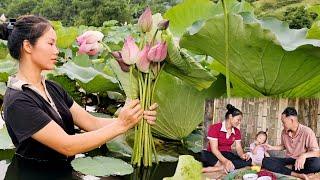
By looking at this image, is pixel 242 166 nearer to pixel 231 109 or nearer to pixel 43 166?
pixel 231 109

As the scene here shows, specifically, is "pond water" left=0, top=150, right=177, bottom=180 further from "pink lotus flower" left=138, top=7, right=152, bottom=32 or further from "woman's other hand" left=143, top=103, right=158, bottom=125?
"pink lotus flower" left=138, top=7, right=152, bottom=32

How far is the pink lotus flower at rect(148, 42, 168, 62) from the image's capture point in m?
1.04

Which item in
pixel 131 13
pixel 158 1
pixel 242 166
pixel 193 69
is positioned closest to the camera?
pixel 242 166

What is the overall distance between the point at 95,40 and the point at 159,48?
20cm

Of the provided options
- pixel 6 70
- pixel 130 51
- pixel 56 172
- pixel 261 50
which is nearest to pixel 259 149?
pixel 261 50

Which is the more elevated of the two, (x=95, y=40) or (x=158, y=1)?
(x=158, y=1)

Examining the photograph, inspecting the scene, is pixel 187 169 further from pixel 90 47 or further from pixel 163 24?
pixel 90 47

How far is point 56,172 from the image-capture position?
1.13m

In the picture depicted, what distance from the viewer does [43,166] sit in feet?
3.81

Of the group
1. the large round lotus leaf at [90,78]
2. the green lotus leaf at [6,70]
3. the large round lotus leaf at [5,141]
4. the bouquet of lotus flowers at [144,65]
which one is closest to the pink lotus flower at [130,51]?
the bouquet of lotus flowers at [144,65]

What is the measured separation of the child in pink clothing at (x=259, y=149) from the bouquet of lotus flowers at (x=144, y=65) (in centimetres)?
25

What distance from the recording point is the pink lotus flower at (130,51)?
1050 mm

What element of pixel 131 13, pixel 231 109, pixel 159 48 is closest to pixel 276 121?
pixel 231 109

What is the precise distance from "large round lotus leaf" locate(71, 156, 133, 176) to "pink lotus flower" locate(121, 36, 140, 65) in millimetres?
220
